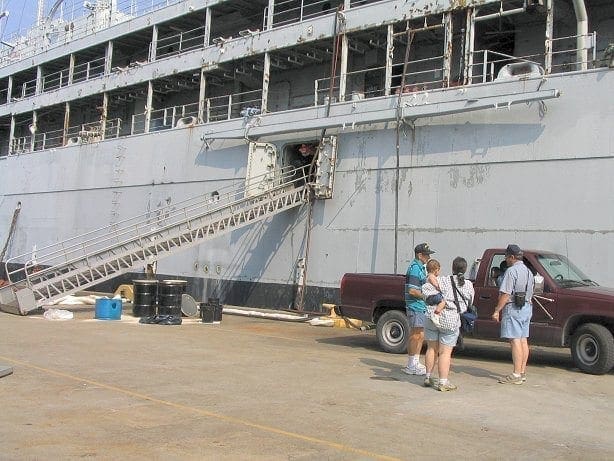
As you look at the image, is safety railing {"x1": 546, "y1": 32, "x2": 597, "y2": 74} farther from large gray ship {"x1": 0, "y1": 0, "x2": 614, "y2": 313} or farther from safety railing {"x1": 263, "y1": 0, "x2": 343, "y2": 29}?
safety railing {"x1": 263, "y1": 0, "x2": 343, "y2": 29}

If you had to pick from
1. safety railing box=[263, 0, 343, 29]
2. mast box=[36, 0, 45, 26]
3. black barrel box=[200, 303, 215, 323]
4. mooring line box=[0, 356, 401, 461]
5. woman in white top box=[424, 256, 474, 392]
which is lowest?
mooring line box=[0, 356, 401, 461]

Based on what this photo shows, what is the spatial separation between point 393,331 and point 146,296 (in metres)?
6.90

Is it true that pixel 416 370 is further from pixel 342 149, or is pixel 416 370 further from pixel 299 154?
pixel 299 154

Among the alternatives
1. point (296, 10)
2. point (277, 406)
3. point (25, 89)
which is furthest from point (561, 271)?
point (25, 89)

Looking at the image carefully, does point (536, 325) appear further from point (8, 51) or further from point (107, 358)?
point (8, 51)

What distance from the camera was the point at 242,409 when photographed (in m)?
6.26

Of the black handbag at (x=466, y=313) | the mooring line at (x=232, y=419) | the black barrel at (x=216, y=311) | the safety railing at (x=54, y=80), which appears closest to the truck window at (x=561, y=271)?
the black handbag at (x=466, y=313)

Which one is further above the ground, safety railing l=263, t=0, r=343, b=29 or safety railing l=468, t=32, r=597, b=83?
safety railing l=263, t=0, r=343, b=29

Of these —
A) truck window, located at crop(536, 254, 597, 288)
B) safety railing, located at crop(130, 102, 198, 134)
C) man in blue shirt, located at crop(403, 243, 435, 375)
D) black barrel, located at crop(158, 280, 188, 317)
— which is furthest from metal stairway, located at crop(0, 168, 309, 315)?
man in blue shirt, located at crop(403, 243, 435, 375)

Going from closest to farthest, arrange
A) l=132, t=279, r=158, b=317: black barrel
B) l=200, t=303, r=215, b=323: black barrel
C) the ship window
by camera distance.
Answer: l=132, t=279, r=158, b=317: black barrel < l=200, t=303, r=215, b=323: black barrel < the ship window

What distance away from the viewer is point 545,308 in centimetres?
931

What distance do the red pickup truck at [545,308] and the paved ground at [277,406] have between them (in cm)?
39

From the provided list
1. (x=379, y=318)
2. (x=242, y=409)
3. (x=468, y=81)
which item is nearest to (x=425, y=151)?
(x=468, y=81)

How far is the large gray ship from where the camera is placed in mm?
13477
